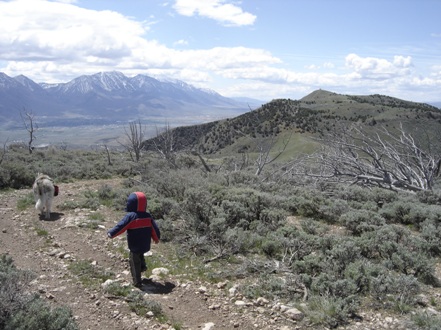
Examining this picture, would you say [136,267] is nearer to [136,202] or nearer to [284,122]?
[136,202]

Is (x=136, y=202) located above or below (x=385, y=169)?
above

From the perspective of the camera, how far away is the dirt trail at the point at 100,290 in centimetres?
477

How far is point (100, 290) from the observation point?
550cm

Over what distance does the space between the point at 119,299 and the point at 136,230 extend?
3.76 feet

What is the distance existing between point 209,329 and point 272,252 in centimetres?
284

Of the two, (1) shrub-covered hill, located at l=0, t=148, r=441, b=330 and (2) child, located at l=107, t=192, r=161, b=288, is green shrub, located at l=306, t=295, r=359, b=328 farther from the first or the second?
(2) child, located at l=107, t=192, r=161, b=288

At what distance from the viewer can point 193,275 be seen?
6.23 meters

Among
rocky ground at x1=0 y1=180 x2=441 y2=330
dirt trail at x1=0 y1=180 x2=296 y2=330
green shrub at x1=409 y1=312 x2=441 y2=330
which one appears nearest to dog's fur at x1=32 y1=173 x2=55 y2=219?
dirt trail at x1=0 y1=180 x2=296 y2=330

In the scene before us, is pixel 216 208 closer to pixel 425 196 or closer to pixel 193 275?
pixel 193 275

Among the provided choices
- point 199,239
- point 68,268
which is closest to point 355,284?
point 199,239

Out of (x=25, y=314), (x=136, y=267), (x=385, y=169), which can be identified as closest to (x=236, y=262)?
(x=136, y=267)

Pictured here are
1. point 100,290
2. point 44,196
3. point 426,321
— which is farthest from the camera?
point 44,196

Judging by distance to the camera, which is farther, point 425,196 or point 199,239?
point 425,196

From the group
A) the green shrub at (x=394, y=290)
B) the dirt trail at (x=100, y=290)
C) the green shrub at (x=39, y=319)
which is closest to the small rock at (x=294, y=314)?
the dirt trail at (x=100, y=290)
